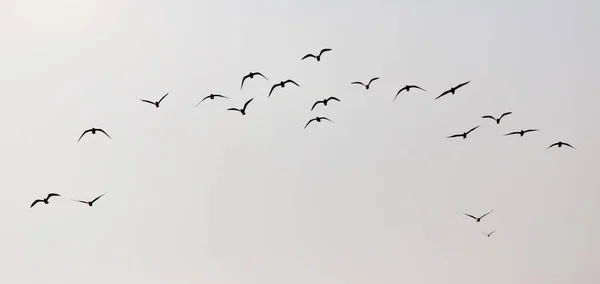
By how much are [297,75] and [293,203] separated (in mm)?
1279

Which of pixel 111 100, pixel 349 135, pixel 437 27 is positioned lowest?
pixel 111 100

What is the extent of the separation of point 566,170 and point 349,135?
2241 mm

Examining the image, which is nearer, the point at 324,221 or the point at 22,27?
the point at 22,27

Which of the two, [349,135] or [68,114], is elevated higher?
[349,135]

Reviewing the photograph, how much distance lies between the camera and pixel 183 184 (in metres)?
6.18

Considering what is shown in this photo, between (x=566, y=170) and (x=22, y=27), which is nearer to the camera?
(x=22, y=27)

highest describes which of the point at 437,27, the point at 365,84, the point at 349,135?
the point at 437,27

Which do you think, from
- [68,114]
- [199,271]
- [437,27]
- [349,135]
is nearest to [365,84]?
[349,135]

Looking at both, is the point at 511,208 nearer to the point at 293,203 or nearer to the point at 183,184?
the point at 293,203

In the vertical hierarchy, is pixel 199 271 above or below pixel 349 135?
below

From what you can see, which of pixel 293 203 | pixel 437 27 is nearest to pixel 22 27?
pixel 293 203

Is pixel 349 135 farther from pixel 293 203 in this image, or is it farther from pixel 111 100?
pixel 111 100

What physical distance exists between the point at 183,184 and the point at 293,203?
1.11 meters

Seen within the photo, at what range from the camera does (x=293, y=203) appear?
6273 millimetres
